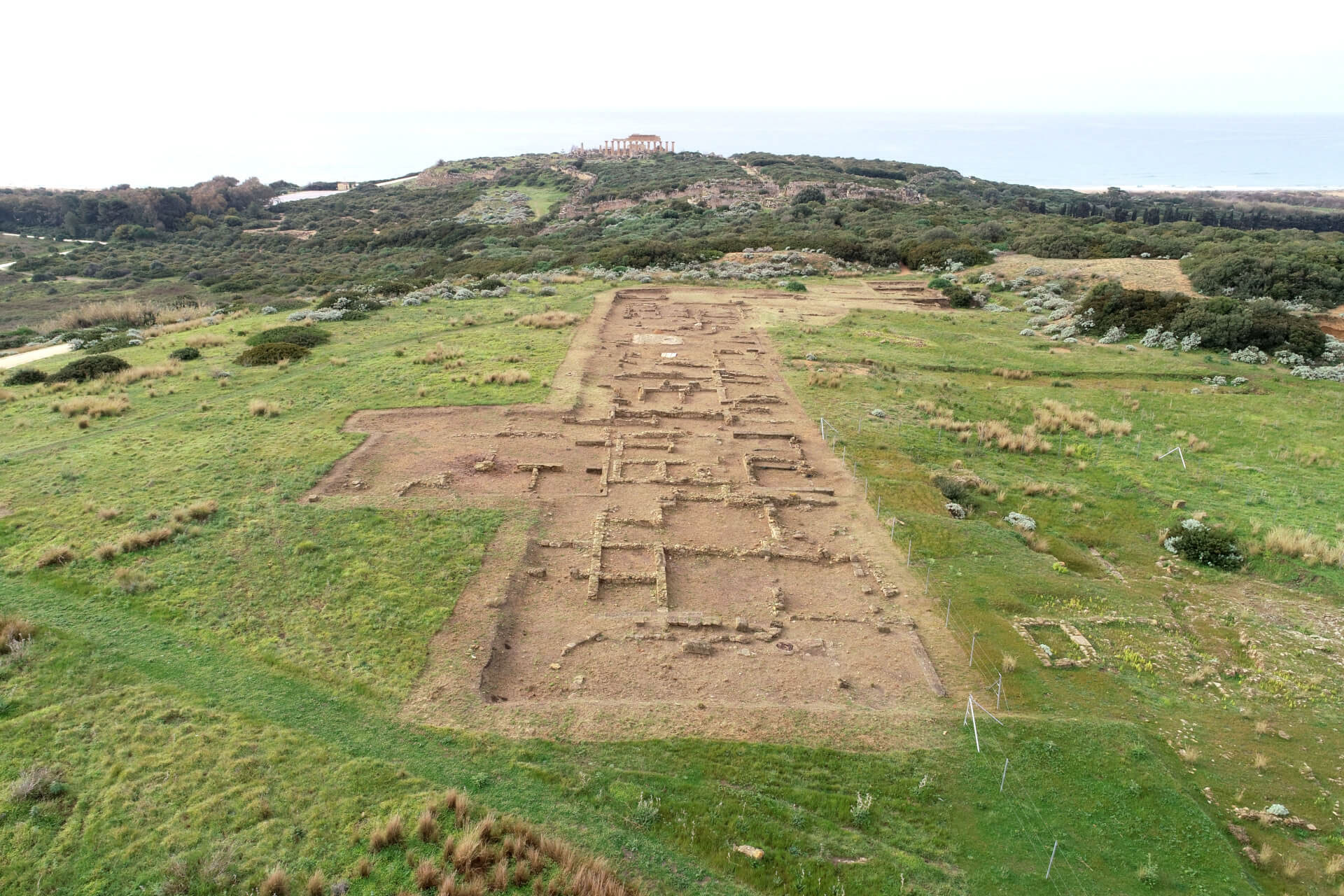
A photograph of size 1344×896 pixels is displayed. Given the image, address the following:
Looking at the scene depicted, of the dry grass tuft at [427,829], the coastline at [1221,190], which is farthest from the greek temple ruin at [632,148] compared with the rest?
the dry grass tuft at [427,829]

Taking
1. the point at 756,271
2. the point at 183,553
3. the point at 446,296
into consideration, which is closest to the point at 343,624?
the point at 183,553

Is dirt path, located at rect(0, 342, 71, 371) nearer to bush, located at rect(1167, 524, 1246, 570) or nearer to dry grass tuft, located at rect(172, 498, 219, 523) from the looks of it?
dry grass tuft, located at rect(172, 498, 219, 523)

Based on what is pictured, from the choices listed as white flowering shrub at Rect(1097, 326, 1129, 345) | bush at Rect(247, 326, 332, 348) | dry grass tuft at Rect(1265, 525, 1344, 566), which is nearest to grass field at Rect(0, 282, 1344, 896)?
dry grass tuft at Rect(1265, 525, 1344, 566)

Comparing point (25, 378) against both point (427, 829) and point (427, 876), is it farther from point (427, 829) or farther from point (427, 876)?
point (427, 876)

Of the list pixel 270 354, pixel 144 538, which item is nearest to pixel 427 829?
pixel 144 538

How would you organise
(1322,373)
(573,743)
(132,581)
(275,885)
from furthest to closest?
(1322,373), (132,581), (573,743), (275,885)

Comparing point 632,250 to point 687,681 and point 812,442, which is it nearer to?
point 812,442
